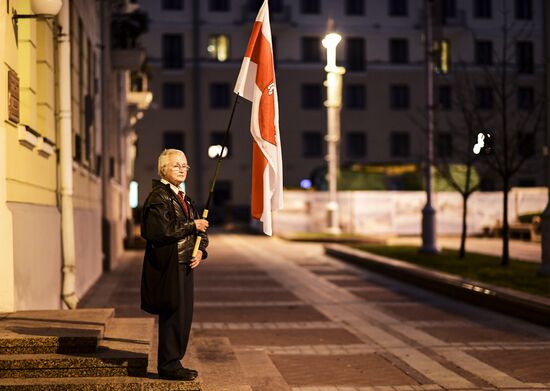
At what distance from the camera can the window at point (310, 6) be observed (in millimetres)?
57938

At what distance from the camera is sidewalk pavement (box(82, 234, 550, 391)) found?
782 cm

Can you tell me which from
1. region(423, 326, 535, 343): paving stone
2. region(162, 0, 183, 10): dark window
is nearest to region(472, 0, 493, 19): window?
region(162, 0, 183, 10): dark window

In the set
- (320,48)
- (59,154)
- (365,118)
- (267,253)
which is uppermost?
(320,48)

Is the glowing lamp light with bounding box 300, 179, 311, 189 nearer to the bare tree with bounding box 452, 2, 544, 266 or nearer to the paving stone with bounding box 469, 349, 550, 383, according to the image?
the bare tree with bounding box 452, 2, 544, 266

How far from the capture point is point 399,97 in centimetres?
5944

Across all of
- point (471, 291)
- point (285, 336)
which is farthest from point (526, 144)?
point (285, 336)

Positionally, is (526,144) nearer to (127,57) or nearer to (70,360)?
(127,57)

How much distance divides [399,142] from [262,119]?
175 ft

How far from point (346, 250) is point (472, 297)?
10503 mm

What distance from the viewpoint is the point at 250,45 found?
6.93m

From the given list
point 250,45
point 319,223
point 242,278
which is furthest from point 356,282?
point 319,223

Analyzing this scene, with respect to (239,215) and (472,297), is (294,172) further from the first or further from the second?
(472,297)

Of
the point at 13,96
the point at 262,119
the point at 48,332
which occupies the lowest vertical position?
the point at 48,332

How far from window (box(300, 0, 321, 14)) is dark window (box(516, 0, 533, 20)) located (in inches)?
516
